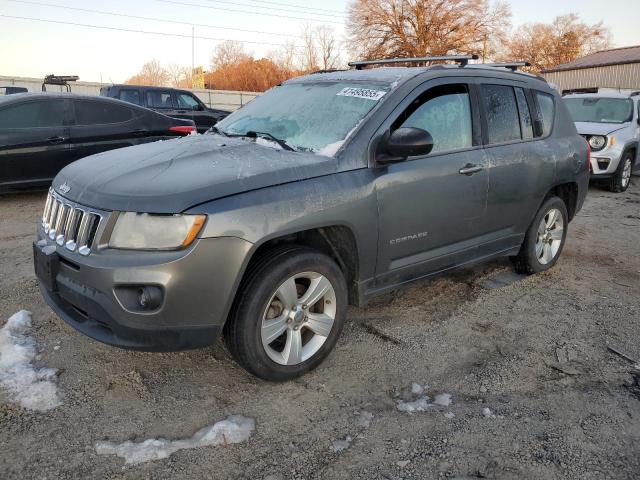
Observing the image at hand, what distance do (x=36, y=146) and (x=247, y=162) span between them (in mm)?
5154

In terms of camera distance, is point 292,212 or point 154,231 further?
point 292,212

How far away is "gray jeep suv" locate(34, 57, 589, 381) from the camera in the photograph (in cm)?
257

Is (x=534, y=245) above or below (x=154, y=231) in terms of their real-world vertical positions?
below

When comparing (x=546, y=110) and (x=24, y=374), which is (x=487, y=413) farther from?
(x=546, y=110)

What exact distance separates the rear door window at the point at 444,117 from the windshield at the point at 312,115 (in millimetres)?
260

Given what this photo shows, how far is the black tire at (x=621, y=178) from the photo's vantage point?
9789mm

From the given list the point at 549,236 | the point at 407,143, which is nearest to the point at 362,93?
the point at 407,143

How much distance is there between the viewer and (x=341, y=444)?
2.54 meters

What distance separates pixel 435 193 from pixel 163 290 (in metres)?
1.86

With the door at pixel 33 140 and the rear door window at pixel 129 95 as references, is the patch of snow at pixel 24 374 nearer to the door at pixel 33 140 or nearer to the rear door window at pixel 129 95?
the door at pixel 33 140

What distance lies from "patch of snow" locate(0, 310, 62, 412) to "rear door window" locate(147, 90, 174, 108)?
35.7ft

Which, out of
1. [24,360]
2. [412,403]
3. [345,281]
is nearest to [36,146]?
[24,360]

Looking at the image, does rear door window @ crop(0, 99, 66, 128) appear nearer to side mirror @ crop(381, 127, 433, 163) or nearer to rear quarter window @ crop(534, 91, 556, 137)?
side mirror @ crop(381, 127, 433, 163)

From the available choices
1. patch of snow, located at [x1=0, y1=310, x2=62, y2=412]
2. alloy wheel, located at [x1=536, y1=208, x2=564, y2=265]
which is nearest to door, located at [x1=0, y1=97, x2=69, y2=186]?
patch of snow, located at [x1=0, y1=310, x2=62, y2=412]
